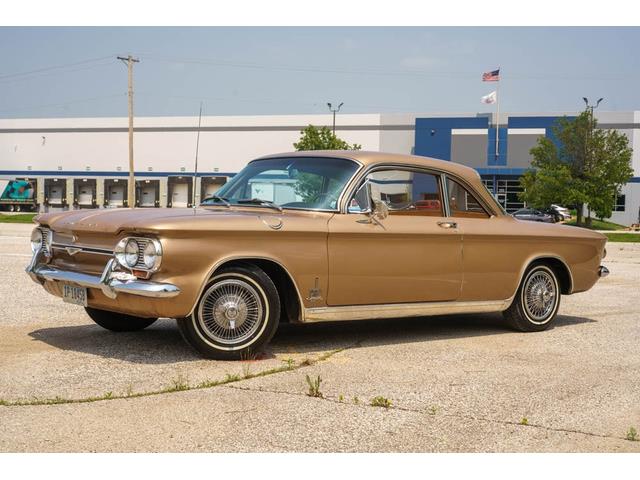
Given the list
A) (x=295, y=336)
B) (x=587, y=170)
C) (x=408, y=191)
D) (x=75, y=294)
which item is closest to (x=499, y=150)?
(x=587, y=170)

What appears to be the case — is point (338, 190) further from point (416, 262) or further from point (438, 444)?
point (438, 444)

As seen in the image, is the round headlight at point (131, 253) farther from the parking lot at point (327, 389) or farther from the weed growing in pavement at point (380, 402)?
the weed growing in pavement at point (380, 402)

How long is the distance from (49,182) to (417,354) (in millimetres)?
81990

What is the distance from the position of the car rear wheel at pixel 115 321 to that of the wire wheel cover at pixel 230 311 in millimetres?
1492

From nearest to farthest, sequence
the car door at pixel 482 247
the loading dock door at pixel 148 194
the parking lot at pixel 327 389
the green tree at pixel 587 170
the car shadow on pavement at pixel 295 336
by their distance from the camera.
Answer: the parking lot at pixel 327 389 → the car shadow on pavement at pixel 295 336 → the car door at pixel 482 247 → the green tree at pixel 587 170 → the loading dock door at pixel 148 194

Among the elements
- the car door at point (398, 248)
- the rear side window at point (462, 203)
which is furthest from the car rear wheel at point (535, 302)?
the car door at point (398, 248)

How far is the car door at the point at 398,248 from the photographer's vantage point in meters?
6.83

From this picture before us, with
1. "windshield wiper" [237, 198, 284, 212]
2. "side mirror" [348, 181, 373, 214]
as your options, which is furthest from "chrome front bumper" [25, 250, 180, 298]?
"side mirror" [348, 181, 373, 214]

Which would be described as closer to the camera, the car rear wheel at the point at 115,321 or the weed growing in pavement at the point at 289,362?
the weed growing in pavement at the point at 289,362

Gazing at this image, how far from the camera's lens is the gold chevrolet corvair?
6020 millimetres

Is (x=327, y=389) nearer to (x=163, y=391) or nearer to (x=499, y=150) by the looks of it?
(x=163, y=391)

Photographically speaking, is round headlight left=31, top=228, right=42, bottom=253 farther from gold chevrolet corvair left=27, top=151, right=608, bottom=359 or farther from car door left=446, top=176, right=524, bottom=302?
car door left=446, top=176, right=524, bottom=302

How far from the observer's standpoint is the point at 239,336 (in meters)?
6.31
